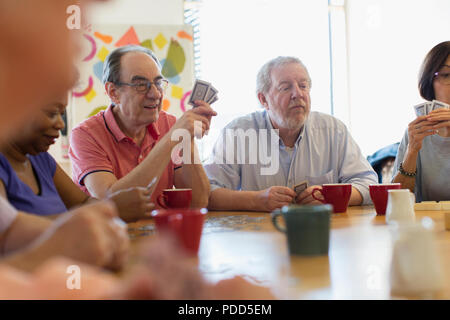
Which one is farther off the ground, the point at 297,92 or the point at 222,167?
the point at 297,92

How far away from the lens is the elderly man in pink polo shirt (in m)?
1.86

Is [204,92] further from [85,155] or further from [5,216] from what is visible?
[5,216]

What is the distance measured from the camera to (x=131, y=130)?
2.03 m

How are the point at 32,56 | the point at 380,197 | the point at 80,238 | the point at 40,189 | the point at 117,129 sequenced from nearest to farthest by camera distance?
the point at 32,56, the point at 80,238, the point at 40,189, the point at 380,197, the point at 117,129

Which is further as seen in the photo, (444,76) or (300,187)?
(444,76)

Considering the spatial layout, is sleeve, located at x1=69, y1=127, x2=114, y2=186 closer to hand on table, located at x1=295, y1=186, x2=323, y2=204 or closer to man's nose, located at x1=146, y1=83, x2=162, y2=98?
man's nose, located at x1=146, y1=83, x2=162, y2=98

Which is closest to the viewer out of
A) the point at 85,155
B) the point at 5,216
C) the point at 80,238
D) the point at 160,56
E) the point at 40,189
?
the point at 80,238

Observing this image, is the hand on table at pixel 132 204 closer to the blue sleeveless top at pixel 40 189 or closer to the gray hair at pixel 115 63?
the blue sleeveless top at pixel 40 189

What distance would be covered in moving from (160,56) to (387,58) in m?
2.30

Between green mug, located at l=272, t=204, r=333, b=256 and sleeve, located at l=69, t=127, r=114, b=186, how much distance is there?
3.83 ft

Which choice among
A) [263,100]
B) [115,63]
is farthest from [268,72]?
[115,63]

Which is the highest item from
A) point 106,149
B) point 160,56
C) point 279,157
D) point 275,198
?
point 160,56

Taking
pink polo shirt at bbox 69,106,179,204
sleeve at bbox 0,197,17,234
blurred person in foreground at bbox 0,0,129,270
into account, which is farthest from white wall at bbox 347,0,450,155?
blurred person in foreground at bbox 0,0,129,270

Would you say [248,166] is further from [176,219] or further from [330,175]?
[176,219]
